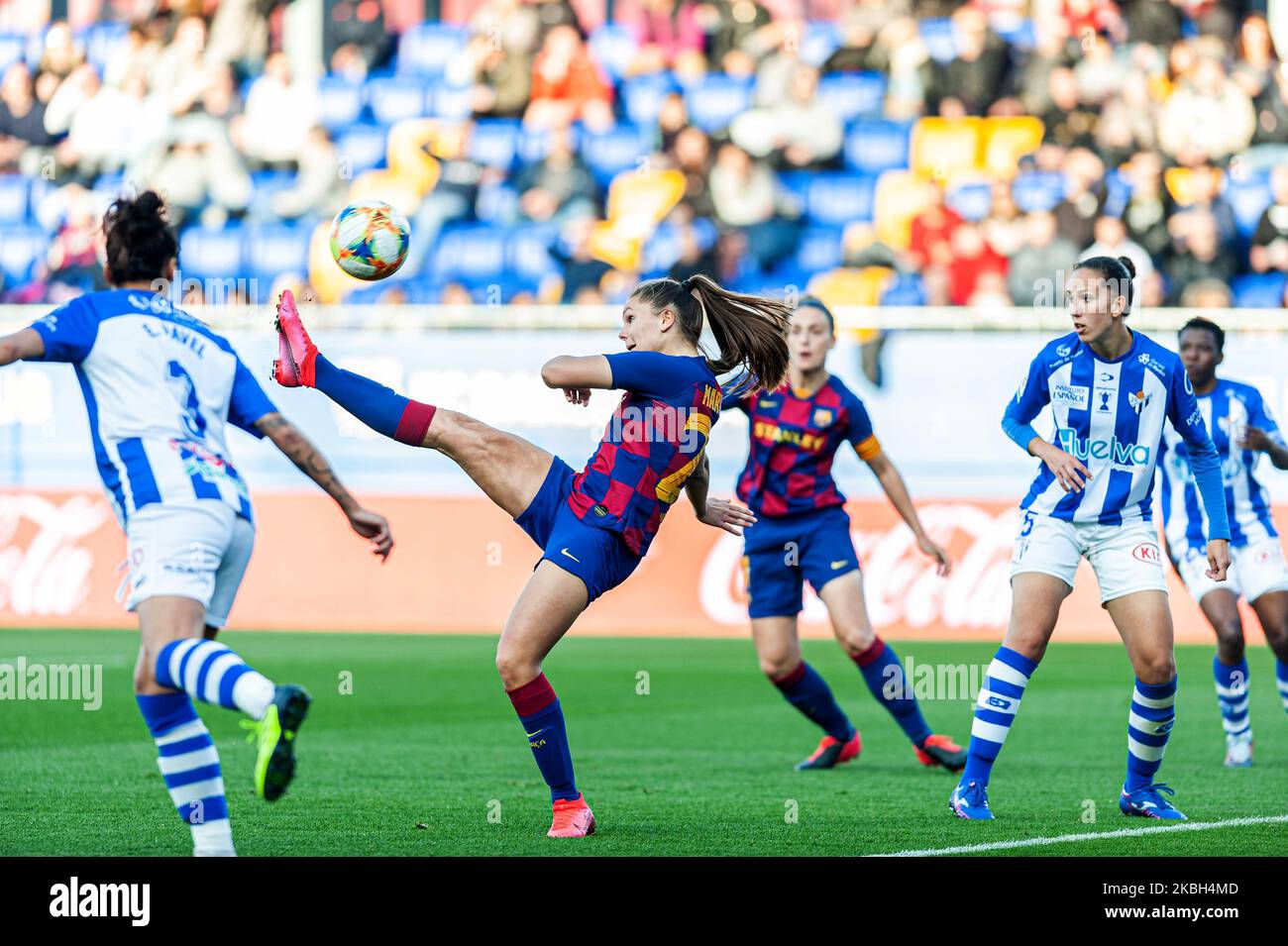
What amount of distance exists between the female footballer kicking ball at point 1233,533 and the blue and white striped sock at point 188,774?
5701 millimetres

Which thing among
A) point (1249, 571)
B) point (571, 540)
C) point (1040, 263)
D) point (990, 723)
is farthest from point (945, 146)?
point (571, 540)

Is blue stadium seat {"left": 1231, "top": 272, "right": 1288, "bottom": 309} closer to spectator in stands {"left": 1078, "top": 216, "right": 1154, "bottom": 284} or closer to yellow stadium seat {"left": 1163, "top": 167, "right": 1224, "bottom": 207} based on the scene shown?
spectator in stands {"left": 1078, "top": 216, "right": 1154, "bottom": 284}

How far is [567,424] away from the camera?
1641 centimetres

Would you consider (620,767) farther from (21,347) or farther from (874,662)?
(21,347)

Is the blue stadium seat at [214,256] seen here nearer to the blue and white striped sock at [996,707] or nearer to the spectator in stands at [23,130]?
the spectator in stands at [23,130]

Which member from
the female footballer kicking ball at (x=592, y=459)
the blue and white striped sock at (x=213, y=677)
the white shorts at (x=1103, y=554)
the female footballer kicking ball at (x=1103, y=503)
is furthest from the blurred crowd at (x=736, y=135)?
the blue and white striped sock at (x=213, y=677)

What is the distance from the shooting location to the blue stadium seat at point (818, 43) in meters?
21.2

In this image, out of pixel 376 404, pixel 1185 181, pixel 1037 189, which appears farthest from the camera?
pixel 1037 189

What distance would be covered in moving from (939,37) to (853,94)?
1.21 metres

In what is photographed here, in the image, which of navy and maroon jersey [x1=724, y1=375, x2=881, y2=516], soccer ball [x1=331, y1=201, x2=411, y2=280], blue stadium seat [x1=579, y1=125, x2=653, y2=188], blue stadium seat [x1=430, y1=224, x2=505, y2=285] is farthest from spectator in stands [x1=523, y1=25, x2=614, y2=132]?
soccer ball [x1=331, y1=201, x2=411, y2=280]

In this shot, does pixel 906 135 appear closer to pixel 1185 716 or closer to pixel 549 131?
pixel 549 131

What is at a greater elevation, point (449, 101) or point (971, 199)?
point (449, 101)

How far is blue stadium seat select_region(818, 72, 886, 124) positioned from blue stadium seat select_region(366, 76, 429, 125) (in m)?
4.75

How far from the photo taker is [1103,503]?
715 centimetres
